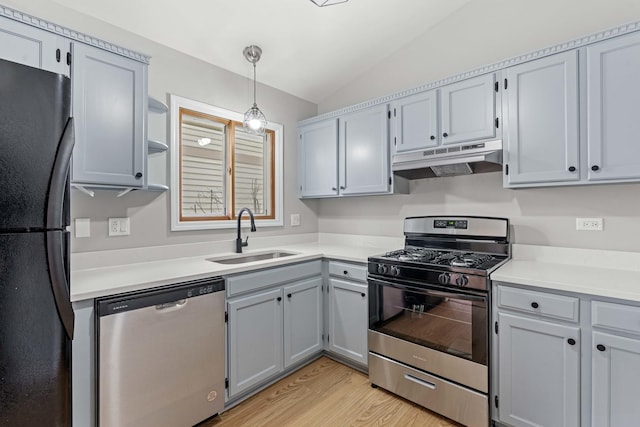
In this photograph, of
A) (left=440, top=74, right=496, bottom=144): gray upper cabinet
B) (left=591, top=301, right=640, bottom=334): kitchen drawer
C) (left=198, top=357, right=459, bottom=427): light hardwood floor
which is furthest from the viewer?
(left=440, top=74, right=496, bottom=144): gray upper cabinet

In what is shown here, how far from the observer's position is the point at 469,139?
2.29 meters

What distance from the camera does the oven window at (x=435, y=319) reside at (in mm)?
1880

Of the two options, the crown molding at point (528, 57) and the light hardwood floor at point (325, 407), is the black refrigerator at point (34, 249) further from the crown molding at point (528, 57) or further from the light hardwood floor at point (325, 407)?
the crown molding at point (528, 57)

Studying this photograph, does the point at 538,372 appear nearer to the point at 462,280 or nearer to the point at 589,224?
the point at 462,280

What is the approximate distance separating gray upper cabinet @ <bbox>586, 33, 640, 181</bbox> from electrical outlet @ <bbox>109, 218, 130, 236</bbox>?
9.71 feet

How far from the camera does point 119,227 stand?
2.17 meters

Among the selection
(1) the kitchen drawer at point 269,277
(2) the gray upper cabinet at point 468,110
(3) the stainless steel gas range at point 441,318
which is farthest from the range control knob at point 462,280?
(1) the kitchen drawer at point 269,277

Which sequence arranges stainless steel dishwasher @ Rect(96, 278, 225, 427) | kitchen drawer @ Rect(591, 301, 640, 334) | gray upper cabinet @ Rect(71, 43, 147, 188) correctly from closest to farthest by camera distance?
kitchen drawer @ Rect(591, 301, 640, 334) → stainless steel dishwasher @ Rect(96, 278, 225, 427) → gray upper cabinet @ Rect(71, 43, 147, 188)

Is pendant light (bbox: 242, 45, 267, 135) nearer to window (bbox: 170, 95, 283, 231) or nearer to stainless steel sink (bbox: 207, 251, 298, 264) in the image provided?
window (bbox: 170, 95, 283, 231)

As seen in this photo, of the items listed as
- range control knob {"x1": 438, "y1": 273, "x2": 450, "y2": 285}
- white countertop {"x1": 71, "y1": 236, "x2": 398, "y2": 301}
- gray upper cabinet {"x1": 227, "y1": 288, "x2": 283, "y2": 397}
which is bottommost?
gray upper cabinet {"x1": 227, "y1": 288, "x2": 283, "y2": 397}

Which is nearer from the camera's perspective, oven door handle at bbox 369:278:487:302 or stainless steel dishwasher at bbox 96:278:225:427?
stainless steel dishwasher at bbox 96:278:225:427

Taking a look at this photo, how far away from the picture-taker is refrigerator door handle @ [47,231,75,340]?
1.06m

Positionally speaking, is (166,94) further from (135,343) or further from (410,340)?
(410,340)

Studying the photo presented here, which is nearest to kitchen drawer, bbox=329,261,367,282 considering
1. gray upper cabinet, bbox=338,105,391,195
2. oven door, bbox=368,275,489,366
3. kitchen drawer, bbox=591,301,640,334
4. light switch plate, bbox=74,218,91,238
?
oven door, bbox=368,275,489,366
